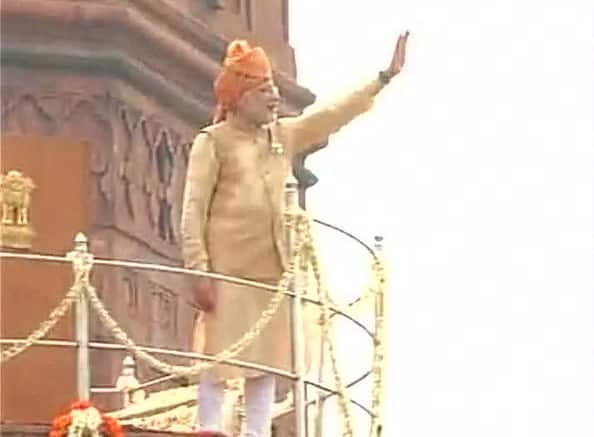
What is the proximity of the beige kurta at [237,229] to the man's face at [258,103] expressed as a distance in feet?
0.19

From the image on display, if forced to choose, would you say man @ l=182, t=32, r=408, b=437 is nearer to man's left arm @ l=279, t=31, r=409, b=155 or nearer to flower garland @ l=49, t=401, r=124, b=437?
man's left arm @ l=279, t=31, r=409, b=155

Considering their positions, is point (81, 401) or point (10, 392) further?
point (10, 392)

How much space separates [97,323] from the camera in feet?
33.4

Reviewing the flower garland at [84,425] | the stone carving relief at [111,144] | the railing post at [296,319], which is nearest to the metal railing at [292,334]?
the railing post at [296,319]

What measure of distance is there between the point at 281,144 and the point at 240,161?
0.21 metres

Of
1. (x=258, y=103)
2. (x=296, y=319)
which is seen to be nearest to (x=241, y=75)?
(x=258, y=103)

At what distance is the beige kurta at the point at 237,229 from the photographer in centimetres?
910

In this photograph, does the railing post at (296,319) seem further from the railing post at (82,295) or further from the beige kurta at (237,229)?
the railing post at (82,295)

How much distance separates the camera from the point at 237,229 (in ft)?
30.1

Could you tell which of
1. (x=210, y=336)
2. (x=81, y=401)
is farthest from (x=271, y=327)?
(x=81, y=401)

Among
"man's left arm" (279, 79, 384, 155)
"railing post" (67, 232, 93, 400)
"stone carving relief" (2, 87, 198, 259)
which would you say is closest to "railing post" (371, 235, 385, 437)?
"man's left arm" (279, 79, 384, 155)

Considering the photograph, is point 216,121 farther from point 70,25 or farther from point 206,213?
point 70,25

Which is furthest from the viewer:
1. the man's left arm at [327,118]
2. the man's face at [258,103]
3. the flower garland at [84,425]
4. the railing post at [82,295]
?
the man's left arm at [327,118]

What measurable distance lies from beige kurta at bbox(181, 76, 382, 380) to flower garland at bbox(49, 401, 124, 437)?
0.55 meters
